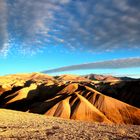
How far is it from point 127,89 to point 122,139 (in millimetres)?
91726

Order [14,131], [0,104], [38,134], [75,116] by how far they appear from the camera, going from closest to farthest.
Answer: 1. [38,134]
2. [14,131]
3. [75,116]
4. [0,104]

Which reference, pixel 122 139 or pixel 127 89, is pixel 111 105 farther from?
pixel 122 139

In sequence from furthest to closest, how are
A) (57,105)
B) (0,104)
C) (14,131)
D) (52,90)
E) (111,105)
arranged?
1. (52,90)
2. (0,104)
3. (111,105)
4. (57,105)
5. (14,131)

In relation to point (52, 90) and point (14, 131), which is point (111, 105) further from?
point (14, 131)

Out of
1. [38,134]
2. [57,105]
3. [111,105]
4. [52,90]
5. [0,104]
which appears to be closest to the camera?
[38,134]

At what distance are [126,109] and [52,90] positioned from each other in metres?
44.3

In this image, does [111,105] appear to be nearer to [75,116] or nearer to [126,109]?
[126,109]

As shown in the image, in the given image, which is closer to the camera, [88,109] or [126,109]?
[88,109]

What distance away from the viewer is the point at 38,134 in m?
28.0

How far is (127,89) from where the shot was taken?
4520 inches

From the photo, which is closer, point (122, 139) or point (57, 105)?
point (122, 139)

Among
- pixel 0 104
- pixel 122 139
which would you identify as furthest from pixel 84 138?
pixel 0 104

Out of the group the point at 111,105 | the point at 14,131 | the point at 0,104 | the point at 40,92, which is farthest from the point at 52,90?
the point at 14,131

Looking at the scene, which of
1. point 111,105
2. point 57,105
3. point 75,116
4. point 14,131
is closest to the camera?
point 14,131
